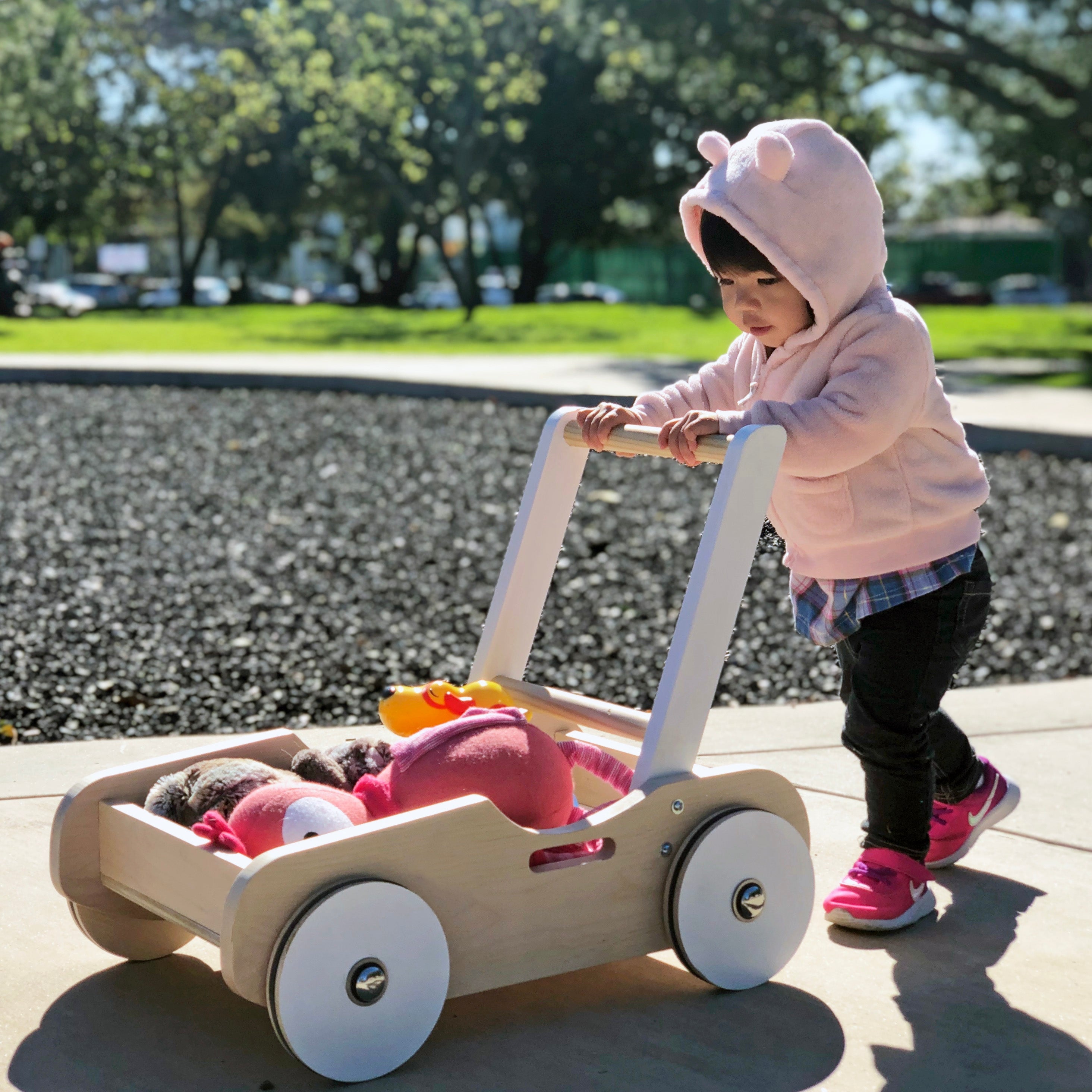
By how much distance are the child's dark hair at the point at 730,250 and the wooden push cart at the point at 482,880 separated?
0.90 feet

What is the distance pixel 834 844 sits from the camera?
2680 mm

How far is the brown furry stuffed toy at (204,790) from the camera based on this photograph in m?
2.03

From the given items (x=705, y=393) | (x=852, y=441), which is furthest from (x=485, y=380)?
(x=852, y=441)

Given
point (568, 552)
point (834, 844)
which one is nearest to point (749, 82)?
point (568, 552)

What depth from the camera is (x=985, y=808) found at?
2635mm

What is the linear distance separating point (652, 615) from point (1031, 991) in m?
2.53

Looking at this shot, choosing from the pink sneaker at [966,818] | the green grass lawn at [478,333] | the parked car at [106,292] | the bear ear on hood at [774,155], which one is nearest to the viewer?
the bear ear on hood at [774,155]

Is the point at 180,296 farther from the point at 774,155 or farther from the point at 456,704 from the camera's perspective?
the point at 774,155

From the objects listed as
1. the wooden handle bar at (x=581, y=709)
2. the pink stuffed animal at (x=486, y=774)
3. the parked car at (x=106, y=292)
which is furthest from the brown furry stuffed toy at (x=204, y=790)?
the parked car at (x=106, y=292)

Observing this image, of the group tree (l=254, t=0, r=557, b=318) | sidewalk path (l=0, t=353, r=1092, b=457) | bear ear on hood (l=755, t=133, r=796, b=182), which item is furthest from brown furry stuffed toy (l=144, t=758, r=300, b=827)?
tree (l=254, t=0, r=557, b=318)

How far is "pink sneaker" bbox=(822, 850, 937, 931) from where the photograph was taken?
2.32 m

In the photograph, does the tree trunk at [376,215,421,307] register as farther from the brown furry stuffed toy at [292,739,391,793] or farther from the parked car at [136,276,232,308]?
the brown furry stuffed toy at [292,739,391,793]

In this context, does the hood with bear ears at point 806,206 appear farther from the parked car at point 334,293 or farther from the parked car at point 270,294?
the parked car at point 270,294

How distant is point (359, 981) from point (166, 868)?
1.10ft
